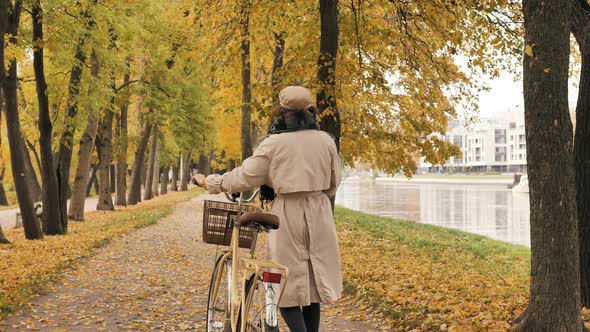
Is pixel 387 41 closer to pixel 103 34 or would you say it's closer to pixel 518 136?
pixel 103 34

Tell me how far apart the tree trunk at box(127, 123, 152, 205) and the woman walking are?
2732 cm

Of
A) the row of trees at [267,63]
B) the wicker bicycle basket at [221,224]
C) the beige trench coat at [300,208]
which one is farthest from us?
the row of trees at [267,63]

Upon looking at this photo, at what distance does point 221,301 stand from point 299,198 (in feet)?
4.11

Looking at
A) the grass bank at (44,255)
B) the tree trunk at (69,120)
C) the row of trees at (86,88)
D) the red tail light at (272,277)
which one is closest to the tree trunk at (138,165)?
the row of trees at (86,88)

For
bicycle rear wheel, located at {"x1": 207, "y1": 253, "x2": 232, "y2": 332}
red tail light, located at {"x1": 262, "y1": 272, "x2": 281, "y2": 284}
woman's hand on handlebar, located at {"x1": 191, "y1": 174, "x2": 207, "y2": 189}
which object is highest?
woman's hand on handlebar, located at {"x1": 191, "y1": 174, "x2": 207, "y2": 189}

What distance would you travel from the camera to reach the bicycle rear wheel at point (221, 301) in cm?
450

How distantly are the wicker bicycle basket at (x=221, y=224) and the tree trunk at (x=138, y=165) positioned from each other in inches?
1061

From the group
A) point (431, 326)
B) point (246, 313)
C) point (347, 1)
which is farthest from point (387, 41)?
point (246, 313)

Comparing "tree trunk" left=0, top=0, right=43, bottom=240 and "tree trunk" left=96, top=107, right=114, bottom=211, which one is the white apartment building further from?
"tree trunk" left=0, top=0, right=43, bottom=240

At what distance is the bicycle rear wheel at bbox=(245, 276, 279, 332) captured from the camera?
3672 mm

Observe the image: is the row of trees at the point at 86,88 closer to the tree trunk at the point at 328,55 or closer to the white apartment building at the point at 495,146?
the tree trunk at the point at 328,55

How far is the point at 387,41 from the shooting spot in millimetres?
11148

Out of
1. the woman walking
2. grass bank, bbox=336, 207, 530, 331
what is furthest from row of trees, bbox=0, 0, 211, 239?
the woman walking

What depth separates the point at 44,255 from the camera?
12242 millimetres
